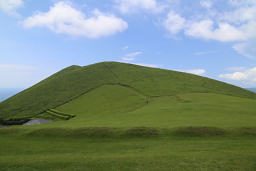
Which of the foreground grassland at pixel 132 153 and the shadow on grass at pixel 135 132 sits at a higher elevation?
the shadow on grass at pixel 135 132

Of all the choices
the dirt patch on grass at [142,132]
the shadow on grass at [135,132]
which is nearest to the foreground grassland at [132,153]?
the shadow on grass at [135,132]

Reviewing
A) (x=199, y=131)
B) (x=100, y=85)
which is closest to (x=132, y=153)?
(x=199, y=131)

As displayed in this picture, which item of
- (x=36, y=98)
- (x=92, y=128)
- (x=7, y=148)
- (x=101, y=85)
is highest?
(x=101, y=85)

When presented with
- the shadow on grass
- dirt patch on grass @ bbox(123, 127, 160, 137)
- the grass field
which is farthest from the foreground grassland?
dirt patch on grass @ bbox(123, 127, 160, 137)

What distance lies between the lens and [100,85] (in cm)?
7881

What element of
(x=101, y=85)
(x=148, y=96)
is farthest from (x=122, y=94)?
(x=101, y=85)

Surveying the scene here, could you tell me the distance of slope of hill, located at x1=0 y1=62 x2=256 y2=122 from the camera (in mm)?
62312

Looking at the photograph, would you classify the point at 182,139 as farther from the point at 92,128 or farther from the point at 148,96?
the point at 148,96

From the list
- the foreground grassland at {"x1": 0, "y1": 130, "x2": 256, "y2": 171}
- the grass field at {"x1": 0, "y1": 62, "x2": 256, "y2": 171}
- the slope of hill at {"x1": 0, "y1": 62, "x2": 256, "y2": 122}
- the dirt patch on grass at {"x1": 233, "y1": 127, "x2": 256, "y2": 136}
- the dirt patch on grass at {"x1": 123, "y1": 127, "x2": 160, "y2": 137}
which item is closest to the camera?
the foreground grassland at {"x1": 0, "y1": 130, "x2": 256, "y2": 171}

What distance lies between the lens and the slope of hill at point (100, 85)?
62.3 meters

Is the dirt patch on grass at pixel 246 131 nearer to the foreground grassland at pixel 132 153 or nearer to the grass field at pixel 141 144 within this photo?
the grass field at pixel 141 144

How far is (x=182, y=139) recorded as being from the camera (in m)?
21.7

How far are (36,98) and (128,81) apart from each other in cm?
4129

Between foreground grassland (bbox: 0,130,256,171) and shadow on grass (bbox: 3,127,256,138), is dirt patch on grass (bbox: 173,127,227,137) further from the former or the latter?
foreground grassland (bbox: 0,130,256,171)
